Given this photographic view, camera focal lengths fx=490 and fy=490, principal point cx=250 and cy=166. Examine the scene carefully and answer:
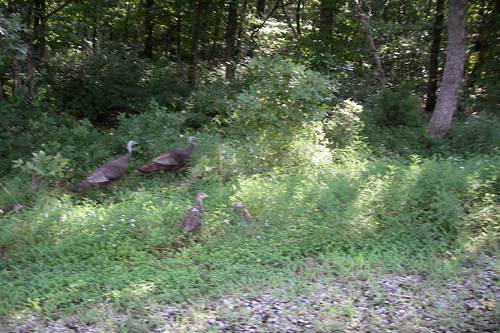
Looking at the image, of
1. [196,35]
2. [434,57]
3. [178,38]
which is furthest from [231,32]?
[434,57]

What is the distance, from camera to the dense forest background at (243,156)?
5.29 m

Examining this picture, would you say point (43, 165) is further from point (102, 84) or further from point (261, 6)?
point (261, 6)

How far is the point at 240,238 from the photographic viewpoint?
19.0ft

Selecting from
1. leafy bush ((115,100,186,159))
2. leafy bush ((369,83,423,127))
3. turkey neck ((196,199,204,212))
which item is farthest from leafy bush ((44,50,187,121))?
turkey neck ((196,199,204,212))

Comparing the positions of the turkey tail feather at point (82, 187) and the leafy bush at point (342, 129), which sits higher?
the leafy bush at point (342, 129)

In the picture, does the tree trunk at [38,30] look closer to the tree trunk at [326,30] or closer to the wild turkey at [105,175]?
the wild turkey at [105,175]

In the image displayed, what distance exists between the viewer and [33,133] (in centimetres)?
980

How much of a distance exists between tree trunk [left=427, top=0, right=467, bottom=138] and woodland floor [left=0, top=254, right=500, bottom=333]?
604 centimetres

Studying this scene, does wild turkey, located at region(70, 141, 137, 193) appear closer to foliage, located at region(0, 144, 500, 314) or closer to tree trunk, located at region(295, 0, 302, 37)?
foliage, located at region(0, 144, 500, 314)

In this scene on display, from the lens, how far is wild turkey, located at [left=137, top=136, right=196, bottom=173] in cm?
796

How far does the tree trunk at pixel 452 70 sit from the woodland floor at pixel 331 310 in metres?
6.04

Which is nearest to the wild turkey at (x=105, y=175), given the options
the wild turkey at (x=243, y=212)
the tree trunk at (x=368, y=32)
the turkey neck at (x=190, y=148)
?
the turkey neck at (x=190, y=148)

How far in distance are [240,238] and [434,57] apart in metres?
11.1

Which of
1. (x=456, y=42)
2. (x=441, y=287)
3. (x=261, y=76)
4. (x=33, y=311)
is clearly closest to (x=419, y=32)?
(x=456, y=42)
